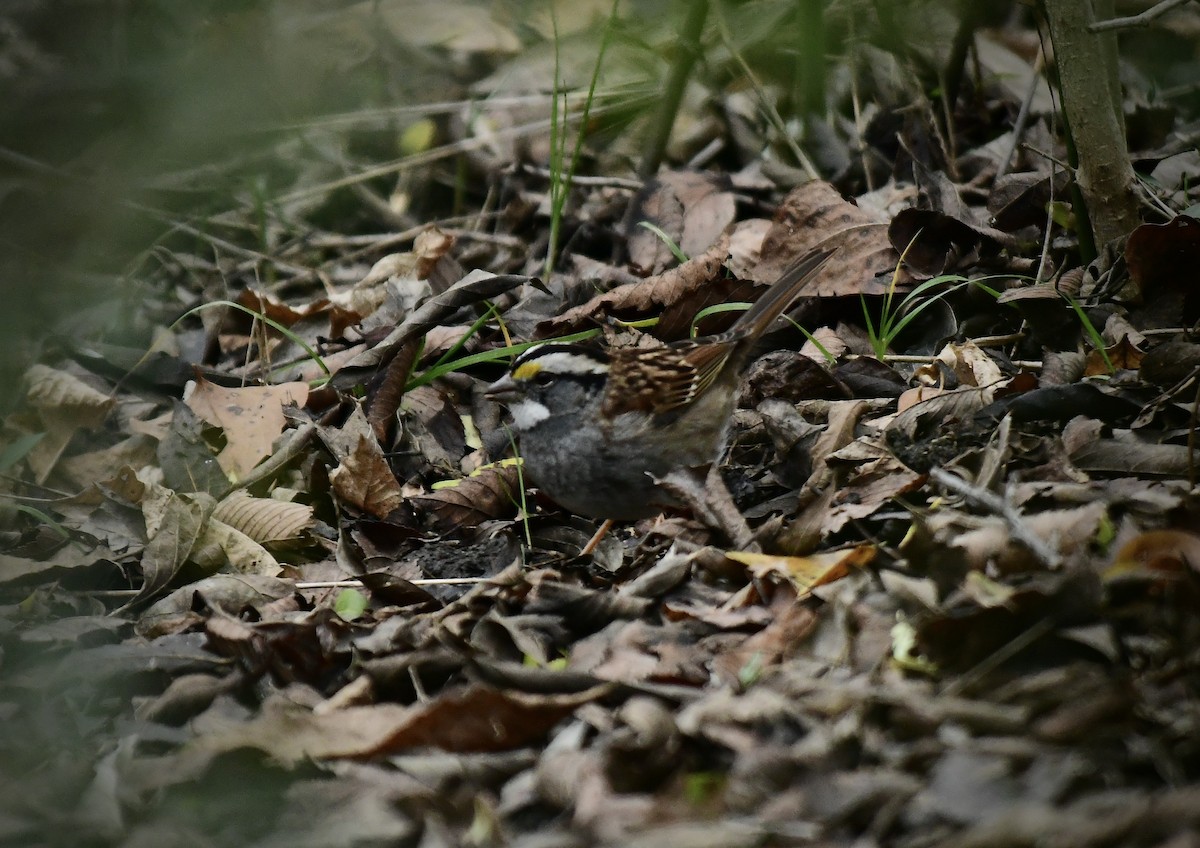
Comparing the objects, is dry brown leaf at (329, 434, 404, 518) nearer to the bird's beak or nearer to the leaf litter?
the leaf litter

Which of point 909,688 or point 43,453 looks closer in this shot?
point 909,688

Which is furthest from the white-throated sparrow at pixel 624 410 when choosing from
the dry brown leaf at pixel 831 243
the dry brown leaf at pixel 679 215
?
the dry brown leaf at pixel 679 215

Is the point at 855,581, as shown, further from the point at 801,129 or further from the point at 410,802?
the point at 801,129

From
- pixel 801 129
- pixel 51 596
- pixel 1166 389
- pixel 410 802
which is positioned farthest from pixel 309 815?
pixel 801 129

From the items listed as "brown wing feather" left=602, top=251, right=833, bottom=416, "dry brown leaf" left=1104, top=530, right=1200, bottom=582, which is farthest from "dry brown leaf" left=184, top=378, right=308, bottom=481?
"dry brown leaf" left=1104, top=530, right=1200, bottom=582

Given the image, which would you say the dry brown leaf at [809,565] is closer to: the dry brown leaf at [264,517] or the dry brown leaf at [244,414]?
the dry brown leaf at [264,517]

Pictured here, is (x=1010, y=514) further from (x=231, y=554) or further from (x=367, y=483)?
(x=231, y=554)

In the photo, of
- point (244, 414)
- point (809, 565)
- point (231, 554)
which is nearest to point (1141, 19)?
point (809, 565)
